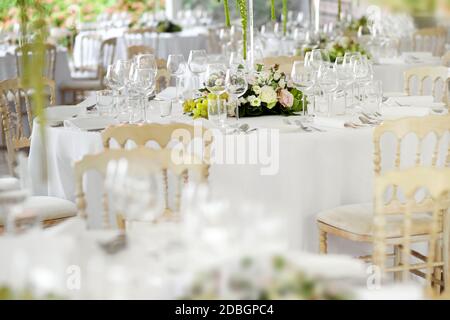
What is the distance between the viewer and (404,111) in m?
4.04

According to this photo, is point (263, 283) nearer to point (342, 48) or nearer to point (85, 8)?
point (342, 48)

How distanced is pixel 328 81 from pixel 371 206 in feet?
2.25

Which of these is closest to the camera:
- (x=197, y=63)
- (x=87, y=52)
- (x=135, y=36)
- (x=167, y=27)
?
(x=197, y=63)

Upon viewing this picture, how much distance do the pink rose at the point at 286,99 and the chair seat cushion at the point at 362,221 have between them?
657mm

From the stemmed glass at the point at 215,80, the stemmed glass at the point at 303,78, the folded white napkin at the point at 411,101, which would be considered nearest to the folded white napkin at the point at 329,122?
the stemmed glass at the point at 303,78

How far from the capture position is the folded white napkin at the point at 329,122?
12.3 feet

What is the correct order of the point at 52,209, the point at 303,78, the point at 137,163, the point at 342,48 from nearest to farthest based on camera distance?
the point at 137,163, the point at 52,209, the point at 303,78, the point at 342,48

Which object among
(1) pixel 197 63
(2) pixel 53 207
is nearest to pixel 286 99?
(1) pixel 197 63

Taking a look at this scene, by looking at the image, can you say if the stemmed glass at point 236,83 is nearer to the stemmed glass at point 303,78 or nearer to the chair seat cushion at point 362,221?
the stemmed glass at point 303,78

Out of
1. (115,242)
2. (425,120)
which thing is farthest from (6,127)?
(115,242)

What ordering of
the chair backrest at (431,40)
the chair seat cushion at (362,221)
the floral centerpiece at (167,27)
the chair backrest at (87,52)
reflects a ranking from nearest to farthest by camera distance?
the chair seat cushion at (362,221)
the chair backrest at (431,40)
the chair backrest at (87,52)
the floral centerpiece at (167,27)

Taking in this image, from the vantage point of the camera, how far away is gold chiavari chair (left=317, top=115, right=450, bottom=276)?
3.36 m

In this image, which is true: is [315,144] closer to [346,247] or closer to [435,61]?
[346,247]
